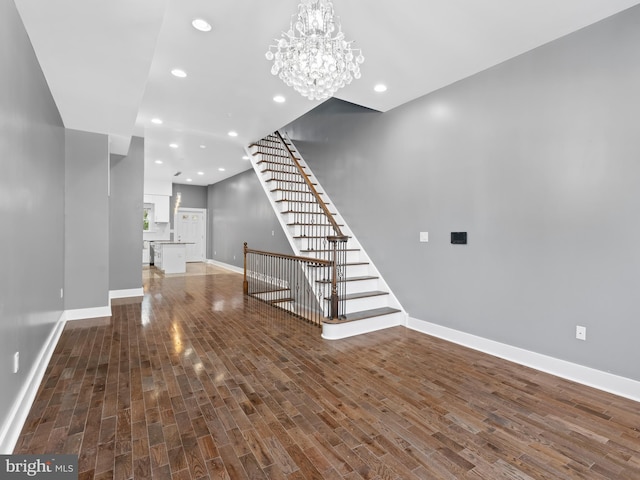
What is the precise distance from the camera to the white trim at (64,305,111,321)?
454 centimetres

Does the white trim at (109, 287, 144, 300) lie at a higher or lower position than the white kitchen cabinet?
lower

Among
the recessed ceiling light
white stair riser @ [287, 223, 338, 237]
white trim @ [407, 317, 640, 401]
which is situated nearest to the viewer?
white trim @ [407, 317, 640, 401]

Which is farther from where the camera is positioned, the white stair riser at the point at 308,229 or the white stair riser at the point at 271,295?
the white stair riser at the point at 271,295

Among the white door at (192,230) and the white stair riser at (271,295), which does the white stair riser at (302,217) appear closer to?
the white stair riser at (271,295)

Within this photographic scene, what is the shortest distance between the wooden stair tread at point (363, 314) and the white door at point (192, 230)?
9905 mm

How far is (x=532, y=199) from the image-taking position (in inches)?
125

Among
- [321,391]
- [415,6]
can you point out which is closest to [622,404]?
[321,391]

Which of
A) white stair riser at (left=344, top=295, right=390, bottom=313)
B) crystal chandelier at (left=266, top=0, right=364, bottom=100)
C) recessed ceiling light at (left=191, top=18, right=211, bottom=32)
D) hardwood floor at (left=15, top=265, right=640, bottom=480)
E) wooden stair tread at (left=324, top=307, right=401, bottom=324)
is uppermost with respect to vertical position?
recessed ceiling light at (left=191, top=18, right=211, bottom=32)

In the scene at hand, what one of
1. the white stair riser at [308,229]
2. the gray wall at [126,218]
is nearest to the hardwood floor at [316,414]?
the white stair riser at [308,229]

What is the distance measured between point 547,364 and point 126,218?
717cm

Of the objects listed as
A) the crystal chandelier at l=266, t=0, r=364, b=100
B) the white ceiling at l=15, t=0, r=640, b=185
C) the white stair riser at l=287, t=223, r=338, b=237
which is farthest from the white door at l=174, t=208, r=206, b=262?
the crystal chandelier at l=266, t=0, r=364, b=100

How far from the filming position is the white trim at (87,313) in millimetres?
4543

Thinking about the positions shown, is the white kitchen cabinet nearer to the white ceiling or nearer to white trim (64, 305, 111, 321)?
white trim (64, 305, 111, 321)

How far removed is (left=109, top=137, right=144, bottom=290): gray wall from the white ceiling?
1.86 metres
